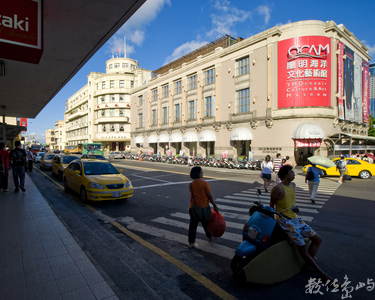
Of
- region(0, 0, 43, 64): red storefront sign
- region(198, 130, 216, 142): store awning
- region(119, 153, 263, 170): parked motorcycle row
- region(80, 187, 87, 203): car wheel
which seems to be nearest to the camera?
region(0, 0, 43, 64): red storefront sign

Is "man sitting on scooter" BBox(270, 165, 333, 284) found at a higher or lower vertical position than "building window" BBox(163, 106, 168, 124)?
lower

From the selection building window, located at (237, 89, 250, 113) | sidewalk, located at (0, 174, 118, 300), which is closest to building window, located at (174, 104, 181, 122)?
building window, located at (237, 89, 250, 113)

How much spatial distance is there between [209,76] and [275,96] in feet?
37.2

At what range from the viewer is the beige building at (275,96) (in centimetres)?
2238

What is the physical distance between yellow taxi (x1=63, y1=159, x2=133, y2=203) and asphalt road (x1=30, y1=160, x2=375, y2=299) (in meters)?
0.40

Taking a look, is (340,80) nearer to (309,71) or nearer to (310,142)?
(309,71)

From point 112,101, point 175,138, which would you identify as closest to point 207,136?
point 175,138

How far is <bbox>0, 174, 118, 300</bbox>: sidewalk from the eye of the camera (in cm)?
292

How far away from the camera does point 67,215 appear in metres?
6.73

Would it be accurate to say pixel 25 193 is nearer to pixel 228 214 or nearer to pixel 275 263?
pixel 228 214

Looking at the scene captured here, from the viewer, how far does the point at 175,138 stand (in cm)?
3688

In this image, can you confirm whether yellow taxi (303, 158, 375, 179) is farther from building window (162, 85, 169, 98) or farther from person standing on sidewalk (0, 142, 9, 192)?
building window (162, 85, 169, 98)

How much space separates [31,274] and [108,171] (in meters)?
6.02

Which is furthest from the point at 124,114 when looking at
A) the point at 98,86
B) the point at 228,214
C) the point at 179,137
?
the point at 228,214
